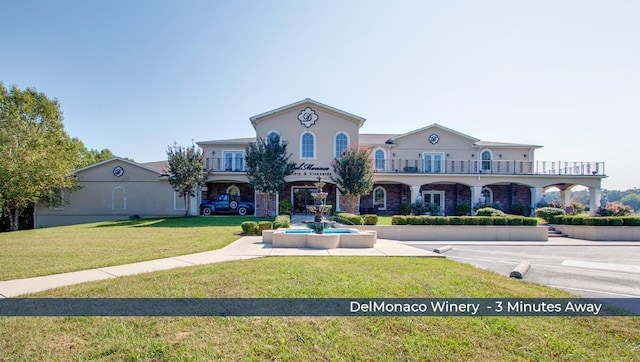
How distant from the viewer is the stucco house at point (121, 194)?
2445 centimetres

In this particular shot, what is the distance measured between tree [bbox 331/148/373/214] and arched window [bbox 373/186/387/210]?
556 cm

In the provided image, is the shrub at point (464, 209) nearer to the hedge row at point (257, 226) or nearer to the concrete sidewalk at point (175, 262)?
the hedge row at point (257, 226)

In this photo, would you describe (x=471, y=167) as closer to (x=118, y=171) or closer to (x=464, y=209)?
(x=464, y=209)

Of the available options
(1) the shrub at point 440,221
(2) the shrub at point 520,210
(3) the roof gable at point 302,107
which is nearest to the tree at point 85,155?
(3) the roof gable at point 302,107

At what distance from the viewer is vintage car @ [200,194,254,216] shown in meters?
24.6

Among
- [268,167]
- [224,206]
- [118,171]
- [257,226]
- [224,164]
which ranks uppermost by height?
[224,164]

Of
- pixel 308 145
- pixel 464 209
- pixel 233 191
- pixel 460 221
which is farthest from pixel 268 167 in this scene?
pixel 464 209

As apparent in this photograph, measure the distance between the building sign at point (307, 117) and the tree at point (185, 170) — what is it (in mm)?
7925

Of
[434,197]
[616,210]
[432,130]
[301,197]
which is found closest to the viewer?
[616,210]

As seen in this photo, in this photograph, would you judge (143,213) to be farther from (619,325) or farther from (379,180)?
(619,325)

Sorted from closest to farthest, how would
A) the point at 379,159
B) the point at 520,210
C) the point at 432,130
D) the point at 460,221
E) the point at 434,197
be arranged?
the point at 460,221
the point at 520,210
the point at 379,159
the point at 432,130
the point at 434,197

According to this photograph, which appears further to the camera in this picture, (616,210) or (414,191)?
(414,191)

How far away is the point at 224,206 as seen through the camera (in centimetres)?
2492

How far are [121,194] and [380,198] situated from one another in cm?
2095
